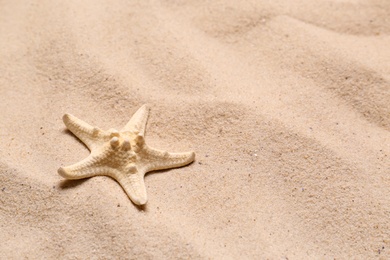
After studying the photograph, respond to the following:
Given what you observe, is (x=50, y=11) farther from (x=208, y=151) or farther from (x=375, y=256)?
(x=375, y=256)

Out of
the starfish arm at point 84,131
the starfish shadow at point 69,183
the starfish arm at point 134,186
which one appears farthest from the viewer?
the starfish arm at point 84,131

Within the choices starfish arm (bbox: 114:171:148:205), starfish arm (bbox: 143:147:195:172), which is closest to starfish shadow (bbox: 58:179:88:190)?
starfish arm (bbox: 114:171:148:205)

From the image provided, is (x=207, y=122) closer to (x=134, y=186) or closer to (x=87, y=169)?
(x=134, y=186)

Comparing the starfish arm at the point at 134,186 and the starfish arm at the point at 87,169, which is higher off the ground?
the starfish arm at the point at 87,169

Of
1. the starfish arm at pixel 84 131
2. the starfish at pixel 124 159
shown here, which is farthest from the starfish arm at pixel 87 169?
the starfish arm at pixel 84 131

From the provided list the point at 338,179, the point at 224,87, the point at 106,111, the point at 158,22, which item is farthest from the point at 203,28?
the point at 338,179

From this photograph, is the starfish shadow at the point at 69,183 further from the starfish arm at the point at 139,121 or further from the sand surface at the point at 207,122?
the starfish arm at the point at 139,121

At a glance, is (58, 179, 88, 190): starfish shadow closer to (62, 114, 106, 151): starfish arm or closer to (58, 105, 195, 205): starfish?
(58, 105, 195, 205): starfish

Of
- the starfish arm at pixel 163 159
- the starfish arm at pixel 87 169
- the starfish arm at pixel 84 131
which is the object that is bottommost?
the starfish arm at pixel 163 159
